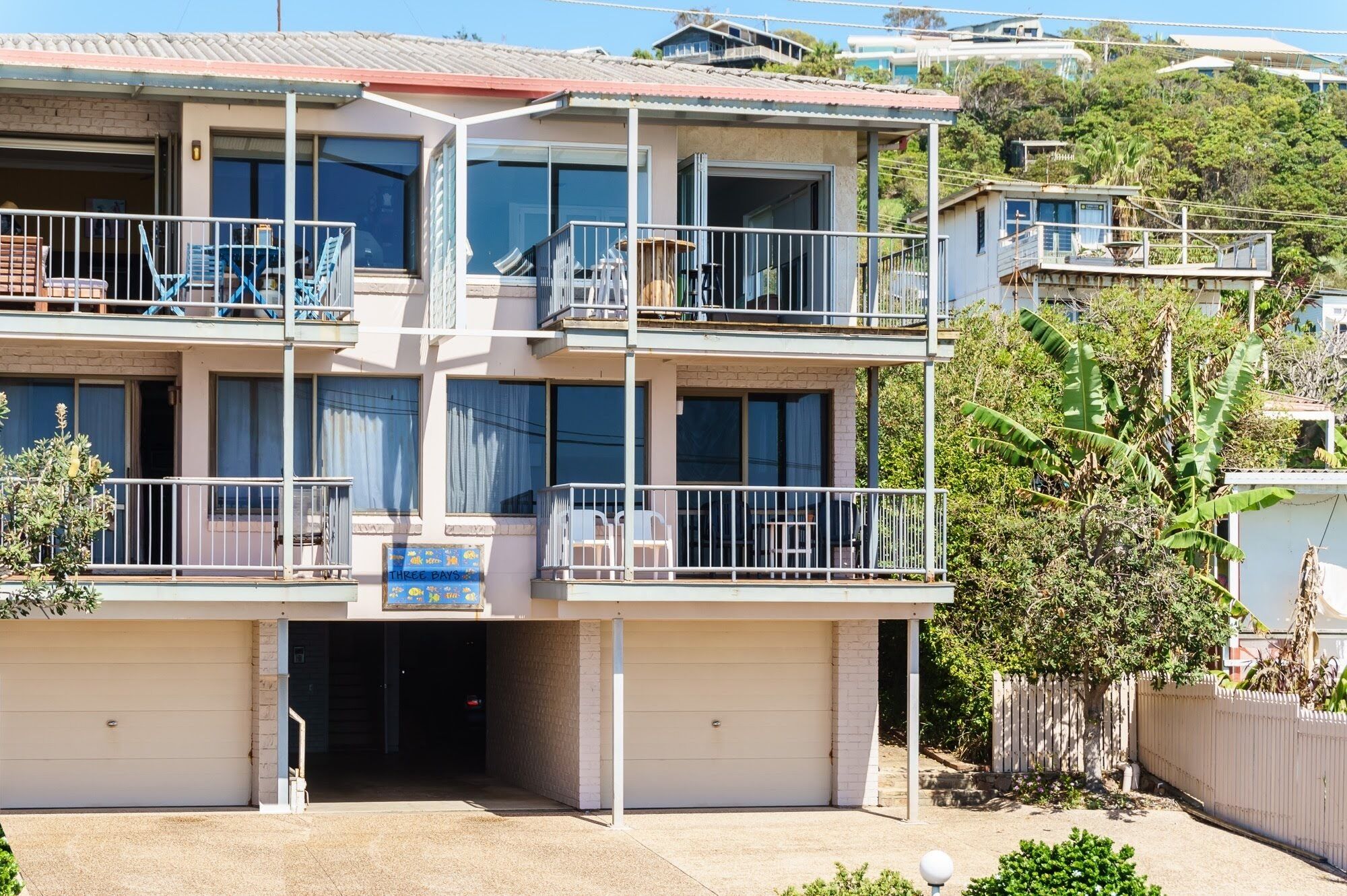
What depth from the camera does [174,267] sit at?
797 inches

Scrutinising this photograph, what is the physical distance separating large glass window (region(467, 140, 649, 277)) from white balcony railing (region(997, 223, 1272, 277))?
22.1 metres

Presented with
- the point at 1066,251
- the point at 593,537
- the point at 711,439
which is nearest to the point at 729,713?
the point at 593,537

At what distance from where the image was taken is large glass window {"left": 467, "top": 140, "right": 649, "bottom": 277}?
20.8 metres

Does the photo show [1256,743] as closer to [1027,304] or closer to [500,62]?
[500,62]

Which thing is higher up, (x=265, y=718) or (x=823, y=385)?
(x=823, y=385)

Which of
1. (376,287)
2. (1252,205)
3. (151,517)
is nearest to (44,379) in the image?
(151,517)

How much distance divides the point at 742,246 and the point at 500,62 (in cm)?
389

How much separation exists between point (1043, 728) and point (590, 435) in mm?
7013

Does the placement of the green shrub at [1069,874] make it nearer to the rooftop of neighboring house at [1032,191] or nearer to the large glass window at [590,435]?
the large glass window at [590,435]

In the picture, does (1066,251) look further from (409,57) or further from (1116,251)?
(409,57)

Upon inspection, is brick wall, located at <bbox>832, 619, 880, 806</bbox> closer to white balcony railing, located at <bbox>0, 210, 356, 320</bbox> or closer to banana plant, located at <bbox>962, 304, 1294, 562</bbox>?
banana plant, located at <bbox>962, 304, 1294, 562</bbox>

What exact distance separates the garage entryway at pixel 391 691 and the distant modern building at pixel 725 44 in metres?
86.1

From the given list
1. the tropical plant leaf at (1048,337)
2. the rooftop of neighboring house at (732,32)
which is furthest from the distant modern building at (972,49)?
the tropical plant leaf at (1048,337)

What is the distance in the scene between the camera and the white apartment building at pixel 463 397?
19328 mm
